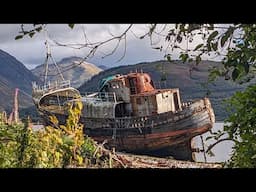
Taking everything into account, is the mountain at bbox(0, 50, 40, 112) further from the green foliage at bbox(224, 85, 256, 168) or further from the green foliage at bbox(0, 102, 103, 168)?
the green foliage at bbox(224, 85, 256, 168)

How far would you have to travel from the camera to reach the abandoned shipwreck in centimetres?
2247

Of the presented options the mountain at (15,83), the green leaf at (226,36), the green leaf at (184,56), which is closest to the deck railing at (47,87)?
the mountain at (15,83)

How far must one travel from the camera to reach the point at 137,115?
22922mm

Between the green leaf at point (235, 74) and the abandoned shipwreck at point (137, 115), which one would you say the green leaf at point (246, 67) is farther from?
the abandoned shipwreck at point (137, 115)

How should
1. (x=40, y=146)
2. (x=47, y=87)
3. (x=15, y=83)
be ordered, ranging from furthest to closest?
(x=47, y=87)
(x=15, y=83)
(x=40, y=146)

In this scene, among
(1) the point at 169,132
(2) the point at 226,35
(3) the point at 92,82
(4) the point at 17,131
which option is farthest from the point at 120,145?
(2) the point at 226,35

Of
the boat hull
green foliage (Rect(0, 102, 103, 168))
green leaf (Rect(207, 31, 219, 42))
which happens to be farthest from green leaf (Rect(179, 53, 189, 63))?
the boat hull

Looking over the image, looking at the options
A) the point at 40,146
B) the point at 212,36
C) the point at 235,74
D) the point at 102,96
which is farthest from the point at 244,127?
the point at 102,96

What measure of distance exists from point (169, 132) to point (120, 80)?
3.48m

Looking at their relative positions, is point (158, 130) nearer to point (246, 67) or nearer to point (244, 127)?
point (244, 127)

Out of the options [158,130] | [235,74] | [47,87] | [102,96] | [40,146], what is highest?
[47,87]

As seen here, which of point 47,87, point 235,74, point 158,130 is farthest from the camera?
point 158,130
